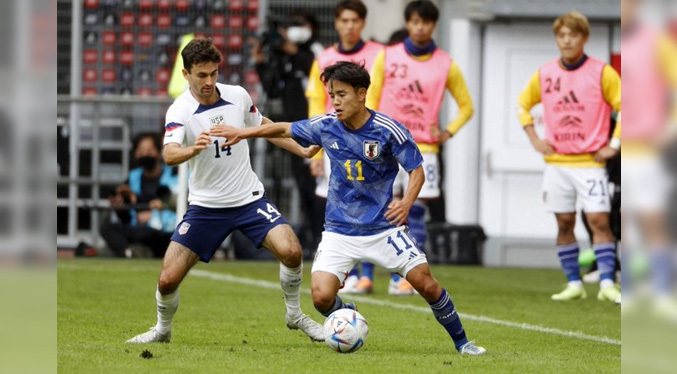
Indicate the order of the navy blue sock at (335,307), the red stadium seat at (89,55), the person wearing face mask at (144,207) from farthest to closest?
1. the red stadium seat at (89,55)
2. the person wearing face mask at (144,207)
3. the navy blue sock at (335,307)

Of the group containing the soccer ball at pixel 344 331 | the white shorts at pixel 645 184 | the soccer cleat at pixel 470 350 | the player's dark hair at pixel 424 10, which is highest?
the player's dark hair at pixel 424 10

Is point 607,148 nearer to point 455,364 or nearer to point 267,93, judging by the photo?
point 455,364

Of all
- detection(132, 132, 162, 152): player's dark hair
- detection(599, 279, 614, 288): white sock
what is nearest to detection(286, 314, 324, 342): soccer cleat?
detection(599, 279, 614, 288): white sock

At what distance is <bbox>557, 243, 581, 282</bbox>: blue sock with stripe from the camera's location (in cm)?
1136

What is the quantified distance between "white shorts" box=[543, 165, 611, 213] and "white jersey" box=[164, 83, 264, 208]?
4.03m

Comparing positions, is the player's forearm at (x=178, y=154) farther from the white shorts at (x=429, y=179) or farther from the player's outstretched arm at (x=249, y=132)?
the white shorts at (x=429, y=179)

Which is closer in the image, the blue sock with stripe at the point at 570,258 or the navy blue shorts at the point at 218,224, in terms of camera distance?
the navy blue shorts at the point at 218,224

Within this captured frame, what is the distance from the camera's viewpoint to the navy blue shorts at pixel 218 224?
24.6 ft

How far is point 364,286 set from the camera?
11.6 meters

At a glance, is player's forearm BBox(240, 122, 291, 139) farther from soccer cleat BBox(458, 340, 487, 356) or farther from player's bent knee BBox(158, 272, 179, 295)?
soccer cleat BBox(458, 340, 487, 356)

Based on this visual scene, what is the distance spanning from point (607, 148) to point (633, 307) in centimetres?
855

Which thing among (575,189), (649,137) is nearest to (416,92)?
(575,189)

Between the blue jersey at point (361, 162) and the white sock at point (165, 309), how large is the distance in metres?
0.96

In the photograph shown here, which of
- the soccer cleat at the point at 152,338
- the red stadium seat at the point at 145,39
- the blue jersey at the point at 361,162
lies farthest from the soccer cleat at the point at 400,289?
the red stadium seat at the point at 145,39
